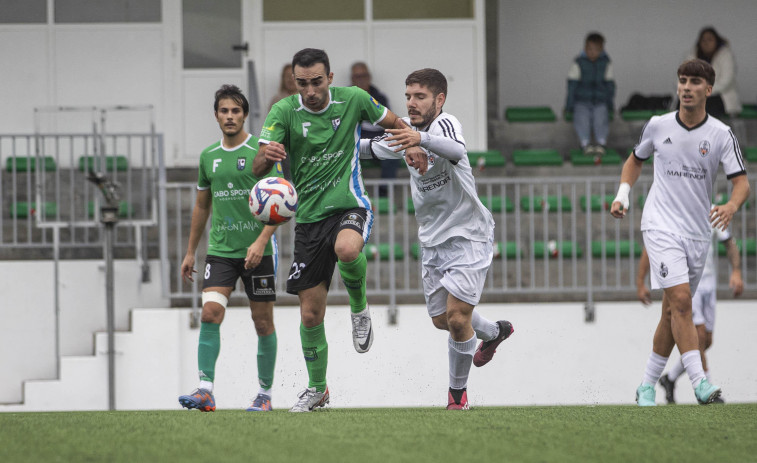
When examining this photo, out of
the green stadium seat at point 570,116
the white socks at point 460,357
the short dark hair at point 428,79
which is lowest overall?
the white socks at point 460,357

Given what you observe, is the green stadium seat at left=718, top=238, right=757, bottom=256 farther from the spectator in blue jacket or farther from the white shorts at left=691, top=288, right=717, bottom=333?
the spectator in blue jacket

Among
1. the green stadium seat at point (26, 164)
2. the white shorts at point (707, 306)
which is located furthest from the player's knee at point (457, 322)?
the green stadium seat at point (26, 164)

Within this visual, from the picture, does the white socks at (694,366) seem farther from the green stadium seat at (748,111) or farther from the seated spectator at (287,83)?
the green stadium seat at (748,111)

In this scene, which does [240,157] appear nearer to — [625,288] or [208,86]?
[625,288]

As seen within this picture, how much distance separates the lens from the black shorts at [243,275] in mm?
7297

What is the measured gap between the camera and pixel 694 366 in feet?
22.6

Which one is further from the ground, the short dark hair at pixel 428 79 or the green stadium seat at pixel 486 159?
the short dark hair at pixel 428 79

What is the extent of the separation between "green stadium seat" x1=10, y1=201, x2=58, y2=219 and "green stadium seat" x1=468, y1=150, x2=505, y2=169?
16.3 ft

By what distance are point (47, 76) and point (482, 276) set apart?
32.7 ft

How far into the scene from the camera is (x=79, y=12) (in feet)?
49.8

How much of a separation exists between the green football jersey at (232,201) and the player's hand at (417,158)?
1.58 metres

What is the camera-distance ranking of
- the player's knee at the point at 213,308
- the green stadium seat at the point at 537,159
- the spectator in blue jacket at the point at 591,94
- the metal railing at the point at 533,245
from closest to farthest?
the player's knee at the point at 213,308 → the metal railing at the point at 533,245 → the green stadium seat at the point at 537,159 → the spectator in blue jacket at the point at 591,94

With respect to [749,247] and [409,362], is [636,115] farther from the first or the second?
[409,362]

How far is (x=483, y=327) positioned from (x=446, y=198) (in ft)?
3.47
